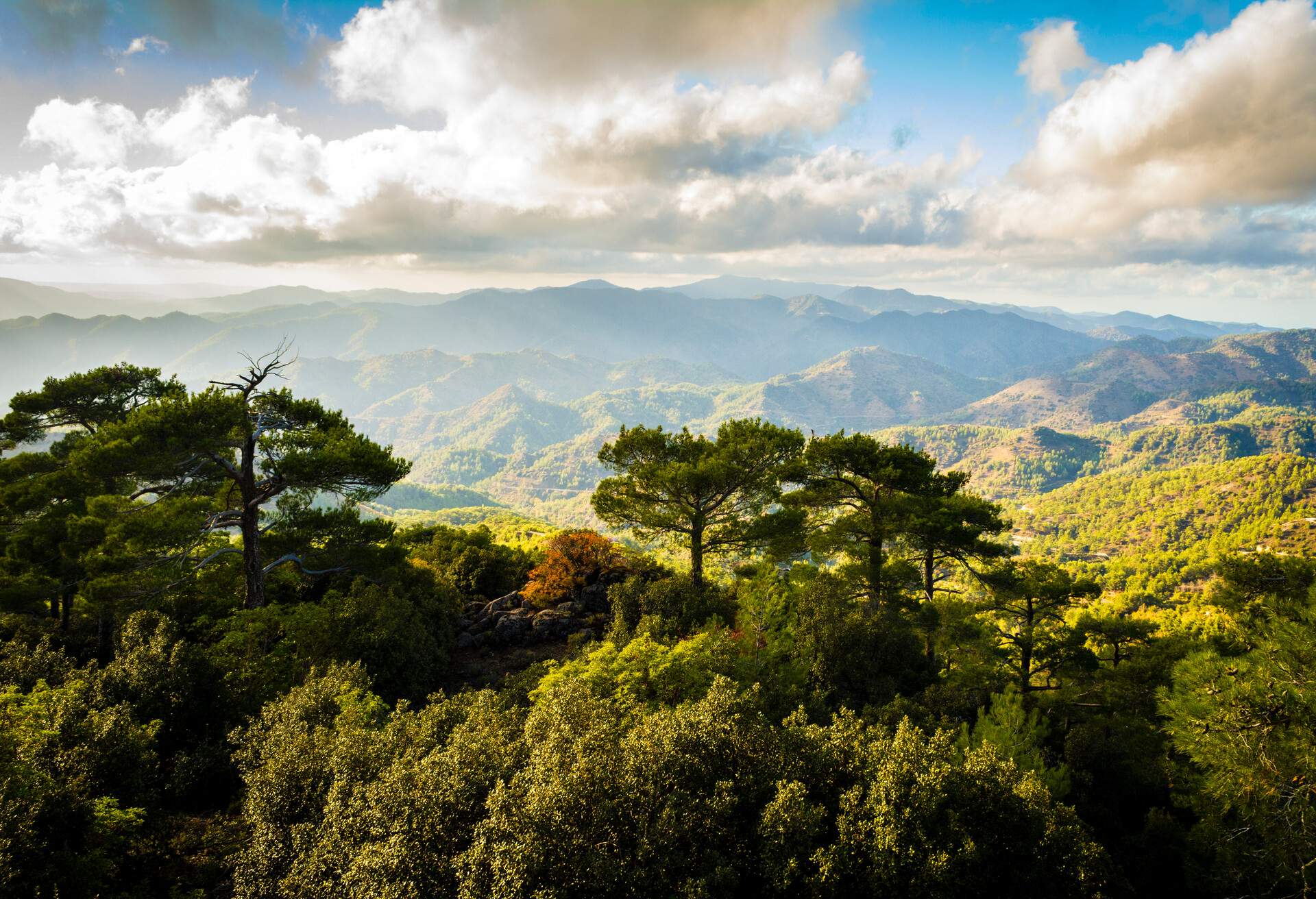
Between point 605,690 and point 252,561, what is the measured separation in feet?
57.3

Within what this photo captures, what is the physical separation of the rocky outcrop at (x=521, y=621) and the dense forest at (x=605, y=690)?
20 cm

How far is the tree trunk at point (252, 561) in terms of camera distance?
22.9 metres

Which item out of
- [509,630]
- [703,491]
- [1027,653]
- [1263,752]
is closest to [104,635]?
[509,630]

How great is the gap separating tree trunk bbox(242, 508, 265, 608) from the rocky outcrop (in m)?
8.48

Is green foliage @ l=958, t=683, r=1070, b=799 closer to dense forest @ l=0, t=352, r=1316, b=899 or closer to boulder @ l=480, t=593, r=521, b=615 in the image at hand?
dense forest @ l=0, t=352, r=1316, b=899

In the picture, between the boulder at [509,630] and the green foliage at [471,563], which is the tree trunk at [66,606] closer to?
the green foliage at [471,563]

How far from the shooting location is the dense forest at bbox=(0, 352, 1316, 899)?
8977 millimetres

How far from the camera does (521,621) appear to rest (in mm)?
28203

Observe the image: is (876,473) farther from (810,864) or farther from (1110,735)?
(810,864)

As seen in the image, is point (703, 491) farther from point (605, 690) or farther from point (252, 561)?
point (252, 561)

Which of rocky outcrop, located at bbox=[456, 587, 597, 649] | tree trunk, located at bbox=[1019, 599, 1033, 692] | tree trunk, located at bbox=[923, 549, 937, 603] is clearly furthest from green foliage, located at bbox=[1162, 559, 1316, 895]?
rocky outcrop, located at bbox=[456, 587, 597, 649]

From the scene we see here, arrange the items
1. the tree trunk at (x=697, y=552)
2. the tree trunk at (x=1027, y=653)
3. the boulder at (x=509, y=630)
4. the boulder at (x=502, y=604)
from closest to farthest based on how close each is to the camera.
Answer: the tree trunk at (x=1027, y=653), the boulder at (x=509, y=630), the tree trunk at (x=697, y=552), the boulder at (x=502, y=604)

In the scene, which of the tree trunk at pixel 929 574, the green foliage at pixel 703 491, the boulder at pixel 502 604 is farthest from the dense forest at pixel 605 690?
the tree trunk at pixel 929 574

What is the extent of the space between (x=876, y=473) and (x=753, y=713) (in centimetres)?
1939
